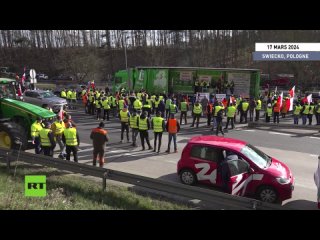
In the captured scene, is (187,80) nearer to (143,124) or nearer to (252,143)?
(252,143)

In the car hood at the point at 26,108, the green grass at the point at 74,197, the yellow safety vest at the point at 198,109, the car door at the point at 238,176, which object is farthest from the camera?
the yellow safety vest at the point at 198,109

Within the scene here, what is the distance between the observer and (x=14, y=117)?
47.2 ft

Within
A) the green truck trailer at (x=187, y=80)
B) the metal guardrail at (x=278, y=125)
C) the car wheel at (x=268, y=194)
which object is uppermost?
the green truck trailer at (x=187, y=80)

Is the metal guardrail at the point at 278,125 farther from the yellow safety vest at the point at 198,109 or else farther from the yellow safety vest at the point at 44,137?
the yellow safety vest at the point at 44,137

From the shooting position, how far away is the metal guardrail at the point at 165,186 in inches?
314

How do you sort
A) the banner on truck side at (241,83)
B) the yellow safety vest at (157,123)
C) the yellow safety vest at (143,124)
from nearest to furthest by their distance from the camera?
the yellow safety vest at (157,123) < the yellow safety vest at (143,124) < the banner on truck side at (241,83)

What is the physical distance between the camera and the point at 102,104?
22.4 metres

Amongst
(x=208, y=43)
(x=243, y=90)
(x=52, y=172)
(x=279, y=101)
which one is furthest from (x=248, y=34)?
→ (x=52, y=172)

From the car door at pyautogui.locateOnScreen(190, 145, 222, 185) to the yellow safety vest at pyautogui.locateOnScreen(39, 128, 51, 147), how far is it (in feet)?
16.2

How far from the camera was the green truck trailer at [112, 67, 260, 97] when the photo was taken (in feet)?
95.3

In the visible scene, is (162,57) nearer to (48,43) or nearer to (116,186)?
(48,43)

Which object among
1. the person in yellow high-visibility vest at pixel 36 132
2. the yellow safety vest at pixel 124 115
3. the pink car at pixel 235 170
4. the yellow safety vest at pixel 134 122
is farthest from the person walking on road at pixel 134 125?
the pink car at pixel 235 170

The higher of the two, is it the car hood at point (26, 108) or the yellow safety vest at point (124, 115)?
the car hood at point (26, 108)

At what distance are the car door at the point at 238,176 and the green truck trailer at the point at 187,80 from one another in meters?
20.3
